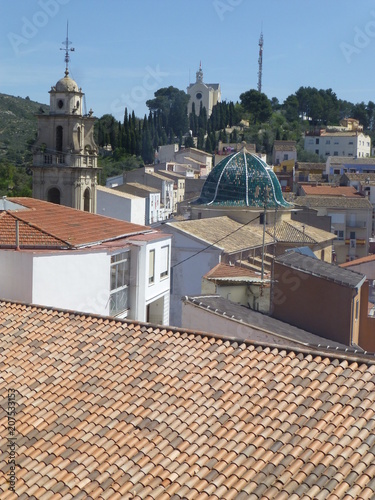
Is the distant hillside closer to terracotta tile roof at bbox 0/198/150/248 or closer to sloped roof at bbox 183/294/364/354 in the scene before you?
terracotta tile roof at bbox 0/198/150/248

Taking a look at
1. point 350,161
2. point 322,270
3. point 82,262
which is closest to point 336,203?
point 350,161

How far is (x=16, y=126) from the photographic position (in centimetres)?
8512

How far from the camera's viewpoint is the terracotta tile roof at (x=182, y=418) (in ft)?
21.1

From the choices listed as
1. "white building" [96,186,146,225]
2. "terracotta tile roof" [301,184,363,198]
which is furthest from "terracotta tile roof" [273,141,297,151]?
"white building" [96,186,146,225]

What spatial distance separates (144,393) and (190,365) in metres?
0.62

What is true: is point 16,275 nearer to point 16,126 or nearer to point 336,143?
point 16,126

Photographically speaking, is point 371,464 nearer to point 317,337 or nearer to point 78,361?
point 78,361

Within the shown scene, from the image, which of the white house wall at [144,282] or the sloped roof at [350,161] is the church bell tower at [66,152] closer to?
the white house wall at [144,282]

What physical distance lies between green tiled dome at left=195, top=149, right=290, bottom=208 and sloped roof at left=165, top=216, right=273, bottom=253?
209 cm

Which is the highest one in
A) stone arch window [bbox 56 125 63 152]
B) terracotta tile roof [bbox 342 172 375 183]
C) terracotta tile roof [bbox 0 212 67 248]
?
stone arch window [bbox 56 125 63 152]

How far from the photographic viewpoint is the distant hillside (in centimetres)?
7269

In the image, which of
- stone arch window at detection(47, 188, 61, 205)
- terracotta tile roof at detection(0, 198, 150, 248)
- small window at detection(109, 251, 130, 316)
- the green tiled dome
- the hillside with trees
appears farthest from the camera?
the hillside with trees

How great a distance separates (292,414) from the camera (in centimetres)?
707

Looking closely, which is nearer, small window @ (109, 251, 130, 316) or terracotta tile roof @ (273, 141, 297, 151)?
small window @ (109, 251, 130, 316)
